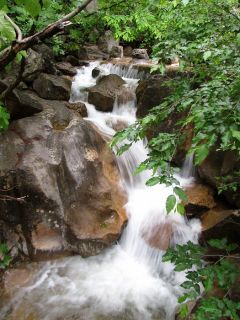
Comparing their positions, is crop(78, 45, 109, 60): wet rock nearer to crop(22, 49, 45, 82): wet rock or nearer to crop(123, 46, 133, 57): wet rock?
crop(123, 46, 133, 57): wet rock

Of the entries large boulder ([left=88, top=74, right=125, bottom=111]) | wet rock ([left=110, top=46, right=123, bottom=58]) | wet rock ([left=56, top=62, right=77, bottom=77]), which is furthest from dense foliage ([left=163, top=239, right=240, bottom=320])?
wet rock ([left=110, top=46, right=123, bottom=58])

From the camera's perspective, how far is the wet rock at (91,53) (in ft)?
43.1

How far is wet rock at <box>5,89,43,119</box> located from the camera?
18.8 feet

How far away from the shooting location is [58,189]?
5492 mm

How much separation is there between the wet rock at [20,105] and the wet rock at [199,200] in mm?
3528

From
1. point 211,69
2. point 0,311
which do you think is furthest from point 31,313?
point 211,69

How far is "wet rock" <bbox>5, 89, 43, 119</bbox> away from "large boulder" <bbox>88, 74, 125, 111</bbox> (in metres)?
2.79

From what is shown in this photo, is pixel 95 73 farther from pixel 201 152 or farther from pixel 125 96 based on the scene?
pixel 201 152

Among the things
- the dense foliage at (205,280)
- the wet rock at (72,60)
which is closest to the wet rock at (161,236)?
the dense foliage at (205,280)

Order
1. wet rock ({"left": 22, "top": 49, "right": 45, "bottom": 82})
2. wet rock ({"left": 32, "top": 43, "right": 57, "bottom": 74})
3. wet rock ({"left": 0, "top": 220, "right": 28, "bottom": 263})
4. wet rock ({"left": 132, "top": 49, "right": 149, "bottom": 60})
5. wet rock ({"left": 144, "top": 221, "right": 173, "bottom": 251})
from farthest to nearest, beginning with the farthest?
wet rock ({"left": 132, "top": 49, "right": 149, "bottom": 60}) → wet rock ({"left": 32, "top": 43, "right": 57, "bottom": 74}) → wet rock ({"left": 22, "top": 49, "right": 45, "bottom": 82}) → wet rock ({"left": 144, "top": 221, "right": 173, "bottom": 251}) → wet rock ({"left": 0, "top": 220, "right": 28, "bottom": 263})

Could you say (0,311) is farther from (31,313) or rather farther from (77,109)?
(77,109)

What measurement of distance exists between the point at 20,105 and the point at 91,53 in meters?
8.82

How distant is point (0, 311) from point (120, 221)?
236 cm

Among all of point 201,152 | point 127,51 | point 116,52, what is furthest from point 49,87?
point 127,51
